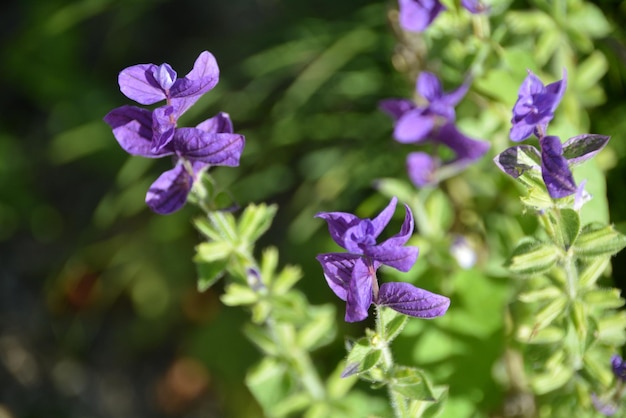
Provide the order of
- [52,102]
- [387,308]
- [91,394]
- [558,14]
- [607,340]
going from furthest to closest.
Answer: [52,102] → [91,394] → [558,14] → [607,340] → [387,308]

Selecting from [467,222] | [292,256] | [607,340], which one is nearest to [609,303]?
[607,340]

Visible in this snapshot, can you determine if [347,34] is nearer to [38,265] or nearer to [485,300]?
[485,300]

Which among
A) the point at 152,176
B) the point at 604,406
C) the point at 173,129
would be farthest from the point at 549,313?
the point at 152,176

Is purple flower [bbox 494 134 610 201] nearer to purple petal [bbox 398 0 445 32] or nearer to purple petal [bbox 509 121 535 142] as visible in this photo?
purple petal [bbox 509 121 535 142]

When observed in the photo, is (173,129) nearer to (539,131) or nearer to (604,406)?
(539,131)

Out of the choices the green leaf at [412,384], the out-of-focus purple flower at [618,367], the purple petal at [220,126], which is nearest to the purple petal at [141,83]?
the purple petal at [220,126]

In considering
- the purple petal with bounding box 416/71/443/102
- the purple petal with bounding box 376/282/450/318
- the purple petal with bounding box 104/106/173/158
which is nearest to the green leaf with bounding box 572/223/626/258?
the purple petal with bounding box 376/282/450/318

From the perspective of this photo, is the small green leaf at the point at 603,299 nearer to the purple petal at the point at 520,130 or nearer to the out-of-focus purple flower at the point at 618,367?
the out-of-focus purple flower at the point at 618,367
